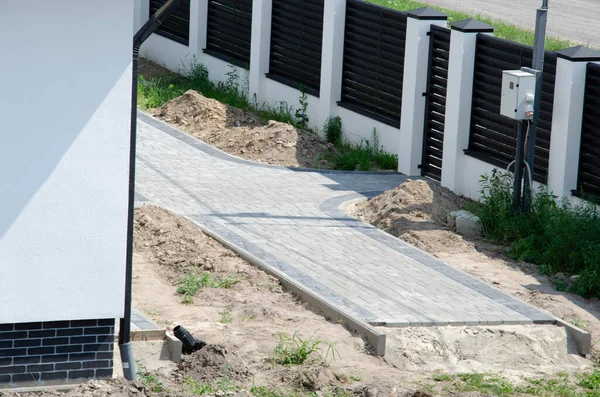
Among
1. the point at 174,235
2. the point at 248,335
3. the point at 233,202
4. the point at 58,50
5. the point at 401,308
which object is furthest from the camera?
the point at 233,202

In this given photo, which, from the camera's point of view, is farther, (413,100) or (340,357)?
(413,100)

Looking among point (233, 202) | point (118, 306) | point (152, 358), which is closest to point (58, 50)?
point (118, 306)

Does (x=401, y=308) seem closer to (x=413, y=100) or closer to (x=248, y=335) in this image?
(x=248, y=335)

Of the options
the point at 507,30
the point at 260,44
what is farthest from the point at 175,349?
the point at 507,30

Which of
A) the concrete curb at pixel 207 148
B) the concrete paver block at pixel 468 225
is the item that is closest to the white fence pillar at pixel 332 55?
the concrete curb at pixel 207 148

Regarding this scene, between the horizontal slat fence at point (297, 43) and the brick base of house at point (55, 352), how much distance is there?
1013 cm

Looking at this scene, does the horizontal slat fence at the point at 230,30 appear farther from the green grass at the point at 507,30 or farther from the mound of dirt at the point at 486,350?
the mound of dirt at the point at 486,350

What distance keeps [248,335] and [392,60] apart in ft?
24.8

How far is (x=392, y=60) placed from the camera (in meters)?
15.4

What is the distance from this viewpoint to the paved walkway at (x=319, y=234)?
9625 mm

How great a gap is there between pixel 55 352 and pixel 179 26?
15014 mm

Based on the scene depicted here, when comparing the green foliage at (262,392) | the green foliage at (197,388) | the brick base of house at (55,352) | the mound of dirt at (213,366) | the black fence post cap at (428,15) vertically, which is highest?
the black fence post cap at (428,15)

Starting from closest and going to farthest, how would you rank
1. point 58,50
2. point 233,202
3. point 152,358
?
point 58,50, point 152,358, point 233,202

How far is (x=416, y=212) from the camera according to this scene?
12.4 m
